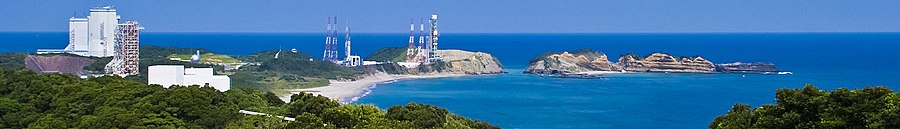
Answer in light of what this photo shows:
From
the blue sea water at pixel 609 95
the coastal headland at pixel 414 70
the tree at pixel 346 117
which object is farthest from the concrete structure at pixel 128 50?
the tree at pixel 346 117

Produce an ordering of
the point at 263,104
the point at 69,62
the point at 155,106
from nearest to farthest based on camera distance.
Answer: the point at 155,106 < the point at 263,104 < the point at 69,62

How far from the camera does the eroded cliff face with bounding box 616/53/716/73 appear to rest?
7275 centimetres

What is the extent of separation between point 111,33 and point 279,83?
7.19 m

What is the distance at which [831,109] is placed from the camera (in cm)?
1105

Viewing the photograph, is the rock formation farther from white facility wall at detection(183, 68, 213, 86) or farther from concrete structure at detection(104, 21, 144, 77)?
white facility wall at detection(183, 68, 213, 86)

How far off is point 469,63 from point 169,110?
5480 cm

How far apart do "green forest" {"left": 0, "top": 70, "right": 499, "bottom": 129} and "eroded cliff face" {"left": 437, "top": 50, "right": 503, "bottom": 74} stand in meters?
49.0

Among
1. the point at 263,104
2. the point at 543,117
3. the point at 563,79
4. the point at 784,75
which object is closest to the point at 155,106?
the point at 263,104

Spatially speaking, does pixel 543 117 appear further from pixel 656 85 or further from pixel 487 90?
pixel 656 85

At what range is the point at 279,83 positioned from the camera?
5456 cm

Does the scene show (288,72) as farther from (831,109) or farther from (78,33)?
(831,109)

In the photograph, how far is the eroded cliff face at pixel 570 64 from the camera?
7325 centimetres

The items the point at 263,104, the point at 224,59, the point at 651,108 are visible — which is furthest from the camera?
the point at 224,59

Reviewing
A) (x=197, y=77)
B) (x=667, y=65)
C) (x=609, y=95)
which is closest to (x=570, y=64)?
(x=667, y=65)
